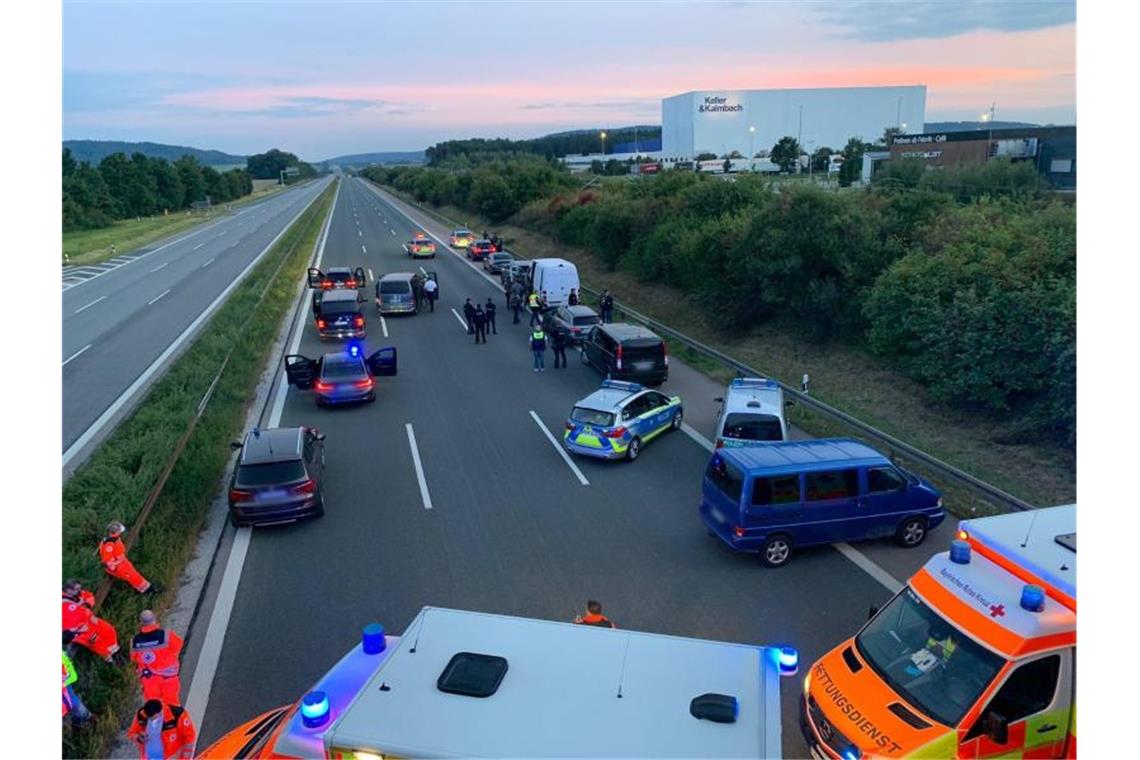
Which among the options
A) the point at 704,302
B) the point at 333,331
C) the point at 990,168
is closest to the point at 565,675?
the point at 333,331

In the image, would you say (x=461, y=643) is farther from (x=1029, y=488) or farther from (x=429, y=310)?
(x=429, y=310)

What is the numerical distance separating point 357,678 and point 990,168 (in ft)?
104

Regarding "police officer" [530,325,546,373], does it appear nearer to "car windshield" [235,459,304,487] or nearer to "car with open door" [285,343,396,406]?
"car with open door" [285,343,396,406]

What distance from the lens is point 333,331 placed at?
25938 millimetres

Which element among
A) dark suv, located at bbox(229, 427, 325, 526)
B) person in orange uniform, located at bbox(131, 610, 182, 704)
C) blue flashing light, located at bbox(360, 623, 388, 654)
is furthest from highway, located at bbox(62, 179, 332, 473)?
blue flashing light, located at bbox(360, 623, 388, 654)

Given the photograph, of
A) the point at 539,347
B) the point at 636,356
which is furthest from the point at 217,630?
the point at 539,347

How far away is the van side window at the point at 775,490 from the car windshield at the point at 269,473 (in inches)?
273

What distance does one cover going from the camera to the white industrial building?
139625 millimetres

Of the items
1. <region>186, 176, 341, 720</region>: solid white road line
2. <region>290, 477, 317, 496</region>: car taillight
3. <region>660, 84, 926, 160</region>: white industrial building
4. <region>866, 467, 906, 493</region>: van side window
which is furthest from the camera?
<region>660, 84, 926, 160</region>: white industrial building

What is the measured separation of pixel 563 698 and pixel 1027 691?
3.96m

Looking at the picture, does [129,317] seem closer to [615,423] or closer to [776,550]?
[615,423]

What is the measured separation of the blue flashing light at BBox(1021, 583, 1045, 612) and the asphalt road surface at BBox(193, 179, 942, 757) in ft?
8.50

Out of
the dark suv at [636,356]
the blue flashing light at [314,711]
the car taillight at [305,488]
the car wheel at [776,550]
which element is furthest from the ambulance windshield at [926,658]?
the dark suv at [636,356]

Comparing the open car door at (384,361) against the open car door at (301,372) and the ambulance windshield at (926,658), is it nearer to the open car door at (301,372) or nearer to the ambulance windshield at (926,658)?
the open car door at (301,372)
